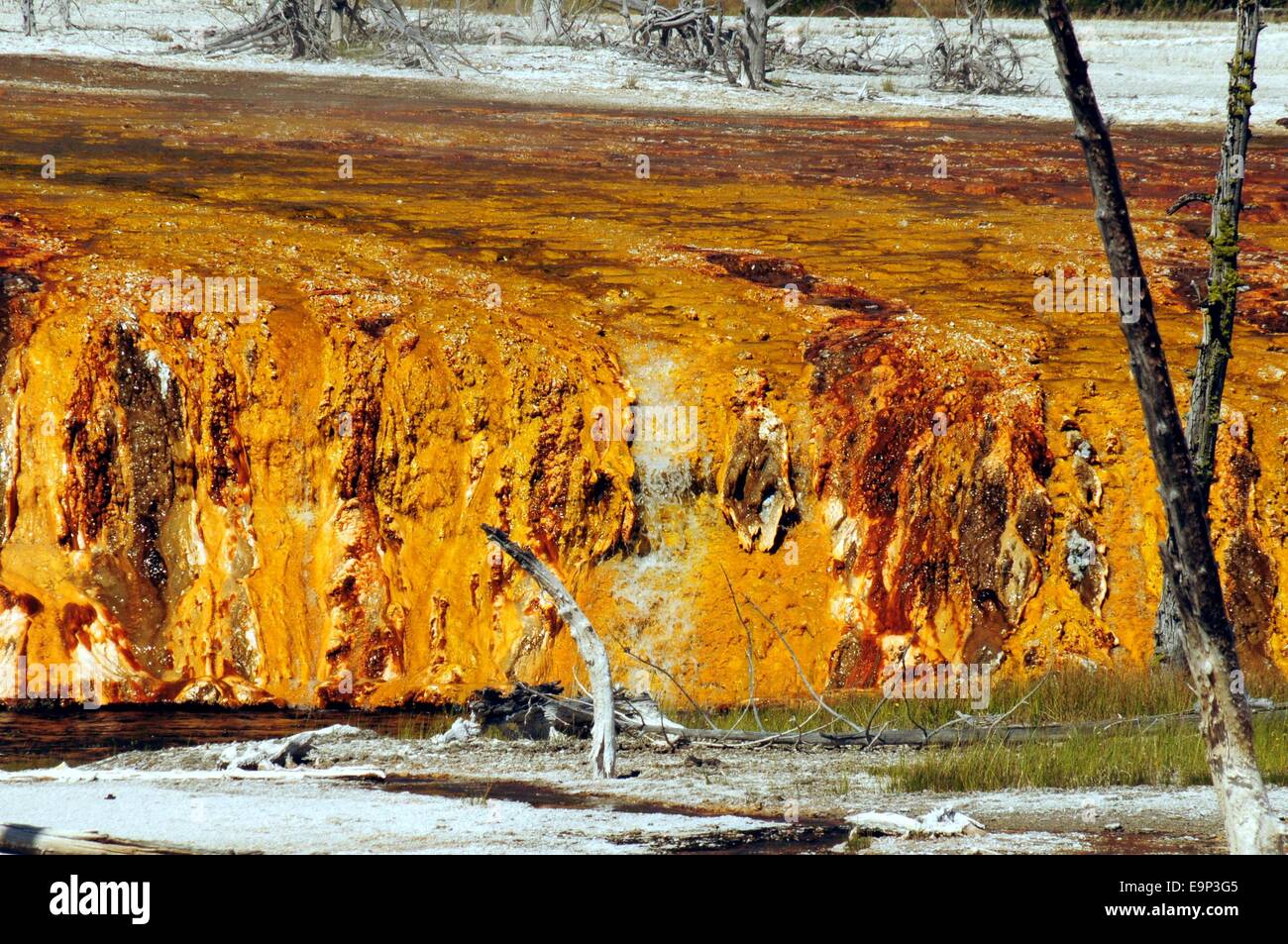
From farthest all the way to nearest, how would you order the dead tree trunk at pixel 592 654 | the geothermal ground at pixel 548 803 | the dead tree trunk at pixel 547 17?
the dead tree trunk at pixel 547 17 → the dead tree trunk at pixel 592 654 → the geothermal ground at pixel 548 803

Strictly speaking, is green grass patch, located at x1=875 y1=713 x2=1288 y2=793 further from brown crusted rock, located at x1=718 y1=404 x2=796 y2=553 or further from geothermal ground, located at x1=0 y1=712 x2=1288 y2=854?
brown crusted rock, located at x1=718 y1=404 x2=796 y2=553

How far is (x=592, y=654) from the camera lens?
772 cm

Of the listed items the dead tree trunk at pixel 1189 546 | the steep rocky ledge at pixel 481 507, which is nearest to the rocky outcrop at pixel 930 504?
the steep rocky ledge at pixel 481 507

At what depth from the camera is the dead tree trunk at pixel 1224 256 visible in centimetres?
924

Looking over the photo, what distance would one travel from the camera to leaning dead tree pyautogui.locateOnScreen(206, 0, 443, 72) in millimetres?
25781

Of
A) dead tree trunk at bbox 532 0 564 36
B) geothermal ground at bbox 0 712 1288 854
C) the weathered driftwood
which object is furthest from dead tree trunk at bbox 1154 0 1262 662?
dead tree trunk at bbox 532 0 564 36

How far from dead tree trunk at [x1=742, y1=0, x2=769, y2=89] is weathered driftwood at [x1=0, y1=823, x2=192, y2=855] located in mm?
20596

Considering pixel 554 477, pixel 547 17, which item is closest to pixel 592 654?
pixel 554 477

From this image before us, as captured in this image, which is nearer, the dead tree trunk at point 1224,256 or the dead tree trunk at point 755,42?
the dead tree trunk at point 1224,256

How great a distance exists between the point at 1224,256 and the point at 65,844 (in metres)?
6.92

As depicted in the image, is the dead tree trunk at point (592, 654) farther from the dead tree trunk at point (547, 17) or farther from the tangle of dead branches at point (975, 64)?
the dead tree trunk at point (547, 17)

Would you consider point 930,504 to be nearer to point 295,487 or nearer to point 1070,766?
point 1070,766

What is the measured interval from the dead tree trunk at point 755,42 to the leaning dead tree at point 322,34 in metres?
4.79

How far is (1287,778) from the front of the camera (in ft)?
24.9
